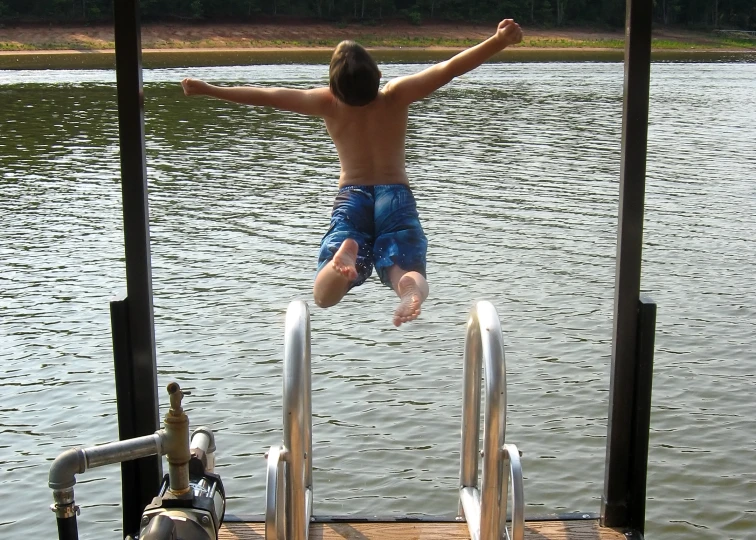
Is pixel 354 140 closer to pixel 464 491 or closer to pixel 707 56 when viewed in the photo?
pixel 464 491

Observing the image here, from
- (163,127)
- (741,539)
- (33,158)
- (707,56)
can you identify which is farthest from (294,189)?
(707,56)

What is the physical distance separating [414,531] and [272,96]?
1.81m

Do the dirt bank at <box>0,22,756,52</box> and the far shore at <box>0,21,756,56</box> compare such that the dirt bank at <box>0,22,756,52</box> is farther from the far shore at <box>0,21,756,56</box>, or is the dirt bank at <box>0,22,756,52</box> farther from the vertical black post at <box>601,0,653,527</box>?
the vertical black post at <box>601,0,653,527</box>

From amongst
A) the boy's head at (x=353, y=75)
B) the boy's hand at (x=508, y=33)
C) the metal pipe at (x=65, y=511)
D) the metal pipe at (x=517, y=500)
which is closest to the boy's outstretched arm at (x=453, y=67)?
the boy's hand at (x=508, y=33)

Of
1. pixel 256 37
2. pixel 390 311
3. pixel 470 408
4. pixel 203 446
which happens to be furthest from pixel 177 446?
pixel 256 37

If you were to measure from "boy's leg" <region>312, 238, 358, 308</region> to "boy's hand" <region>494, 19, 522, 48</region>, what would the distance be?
949mm

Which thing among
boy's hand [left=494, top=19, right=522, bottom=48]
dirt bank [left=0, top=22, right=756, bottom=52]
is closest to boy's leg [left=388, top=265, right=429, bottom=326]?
boy's hand [left=494, top=19, right=522, bottom=48]

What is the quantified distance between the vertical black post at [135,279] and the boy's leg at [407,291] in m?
0.95

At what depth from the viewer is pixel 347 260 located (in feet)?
13.7

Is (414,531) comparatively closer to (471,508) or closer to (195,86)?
(471,508)

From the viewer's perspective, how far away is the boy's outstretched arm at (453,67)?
13.4ft

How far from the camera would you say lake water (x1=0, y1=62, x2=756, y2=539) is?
743cm

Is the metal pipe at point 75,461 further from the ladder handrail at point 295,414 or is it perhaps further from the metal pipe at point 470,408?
the metal pipe at point 470,408

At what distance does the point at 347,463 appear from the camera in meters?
7.61
